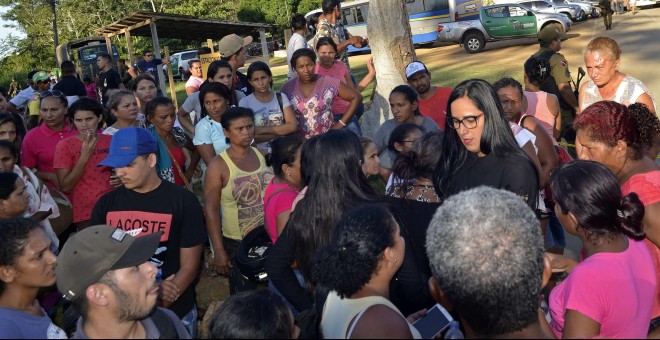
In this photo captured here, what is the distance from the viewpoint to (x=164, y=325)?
9.14 feet

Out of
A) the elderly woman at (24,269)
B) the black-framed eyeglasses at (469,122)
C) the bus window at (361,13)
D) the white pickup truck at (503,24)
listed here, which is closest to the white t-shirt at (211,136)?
the elderly woman at (24,269)

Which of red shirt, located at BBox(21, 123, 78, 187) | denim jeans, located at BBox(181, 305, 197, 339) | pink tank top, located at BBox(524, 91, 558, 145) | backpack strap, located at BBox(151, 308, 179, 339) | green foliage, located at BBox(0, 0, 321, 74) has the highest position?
green foliage, located at BBox(0, 0, 321, 74)

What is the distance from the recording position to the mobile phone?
2564 mm

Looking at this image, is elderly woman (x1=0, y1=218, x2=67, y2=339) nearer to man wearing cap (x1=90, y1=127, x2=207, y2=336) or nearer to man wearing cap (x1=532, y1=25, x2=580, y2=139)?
man wearing cap (x1=90, y1=127, x2=207, y2=336)

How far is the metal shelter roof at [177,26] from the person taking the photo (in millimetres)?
16297

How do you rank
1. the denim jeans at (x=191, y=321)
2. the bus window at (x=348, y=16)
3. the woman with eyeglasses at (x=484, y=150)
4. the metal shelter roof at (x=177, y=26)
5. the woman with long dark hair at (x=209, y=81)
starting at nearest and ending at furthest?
the woman with eyeglasses at (x=484, y=150) → the denim jeans at (x=191, y=321) → the woman with long dark hair at (x=209, y=81) → the metal shelter roof at (x=177, y=26) → the bus window at (x=348, y=16)

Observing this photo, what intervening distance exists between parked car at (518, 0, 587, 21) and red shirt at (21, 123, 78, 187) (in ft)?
82.7

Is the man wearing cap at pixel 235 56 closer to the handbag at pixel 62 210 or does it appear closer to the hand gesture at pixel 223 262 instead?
the handbag at pixel 62 210

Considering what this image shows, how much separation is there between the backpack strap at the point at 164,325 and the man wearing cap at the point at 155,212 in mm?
978

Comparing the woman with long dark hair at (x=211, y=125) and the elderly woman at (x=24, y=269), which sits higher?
the woman with long dark hair at (x=211, y=125)

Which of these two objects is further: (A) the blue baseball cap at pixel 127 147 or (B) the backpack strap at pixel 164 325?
(A) the blue baseball cap at pixel 127 147

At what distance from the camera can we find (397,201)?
354 cm

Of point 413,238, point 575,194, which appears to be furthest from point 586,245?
point 413,238

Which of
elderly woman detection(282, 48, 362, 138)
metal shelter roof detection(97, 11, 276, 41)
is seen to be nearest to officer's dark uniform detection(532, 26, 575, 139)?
elderly woman detection(282, 48, 362, 138)
